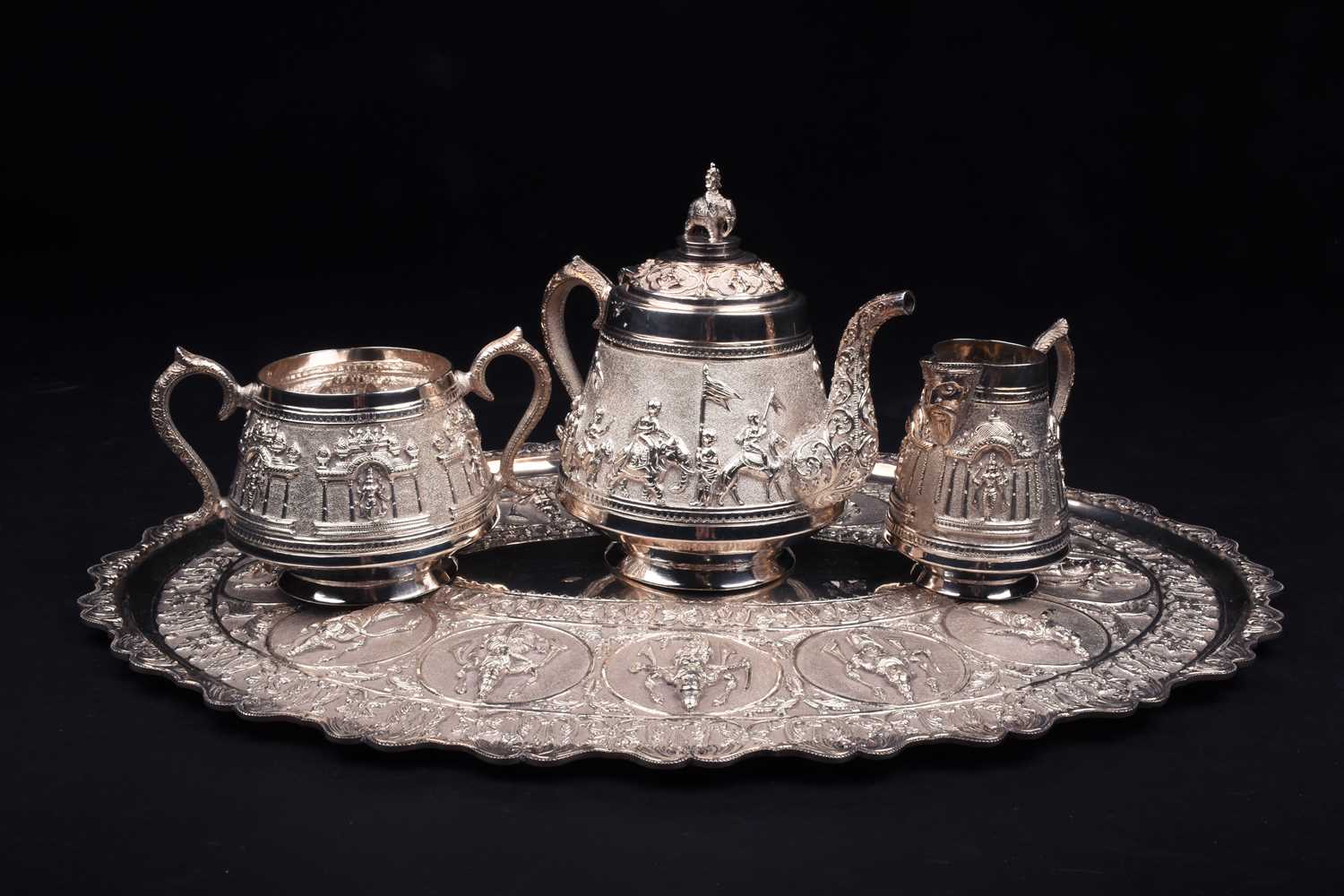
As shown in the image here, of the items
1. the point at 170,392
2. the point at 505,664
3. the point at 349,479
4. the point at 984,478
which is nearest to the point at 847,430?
the point at 984,478

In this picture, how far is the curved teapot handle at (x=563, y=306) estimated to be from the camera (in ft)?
9.64

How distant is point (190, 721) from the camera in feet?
8.01

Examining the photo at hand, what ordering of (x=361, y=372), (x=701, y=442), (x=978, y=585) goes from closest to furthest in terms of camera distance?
(x=701, y=442)
(x=978, y=585)
(x=361, y=372)

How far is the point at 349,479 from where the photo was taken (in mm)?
2639

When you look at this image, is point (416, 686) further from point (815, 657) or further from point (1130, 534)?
point (1130, 534)

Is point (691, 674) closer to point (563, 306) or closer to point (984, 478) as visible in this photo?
point (984, 478)

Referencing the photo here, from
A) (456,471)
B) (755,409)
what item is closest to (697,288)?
(755,409)

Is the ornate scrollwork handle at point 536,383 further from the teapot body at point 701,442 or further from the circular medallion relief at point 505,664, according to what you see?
the circular medallion relief at point 505,664

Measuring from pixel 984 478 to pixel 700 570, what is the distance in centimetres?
52

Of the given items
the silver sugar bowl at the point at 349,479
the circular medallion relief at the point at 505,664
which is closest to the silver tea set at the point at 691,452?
the silver sugar bowl at the point at 349,479

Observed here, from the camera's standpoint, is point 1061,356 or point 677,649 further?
point 1061,356

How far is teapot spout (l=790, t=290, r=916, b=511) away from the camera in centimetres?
274

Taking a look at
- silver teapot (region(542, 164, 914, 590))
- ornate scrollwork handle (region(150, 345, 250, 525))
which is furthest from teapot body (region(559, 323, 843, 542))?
ornate scrollwork handle (region(150, 345, 250, 525))

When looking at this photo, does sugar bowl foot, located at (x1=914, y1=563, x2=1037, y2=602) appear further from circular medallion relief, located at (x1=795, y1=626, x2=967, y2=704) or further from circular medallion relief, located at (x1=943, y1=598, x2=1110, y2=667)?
circular medallion relief, located at (x1=795, y1=626, x2=967, y2=704)
